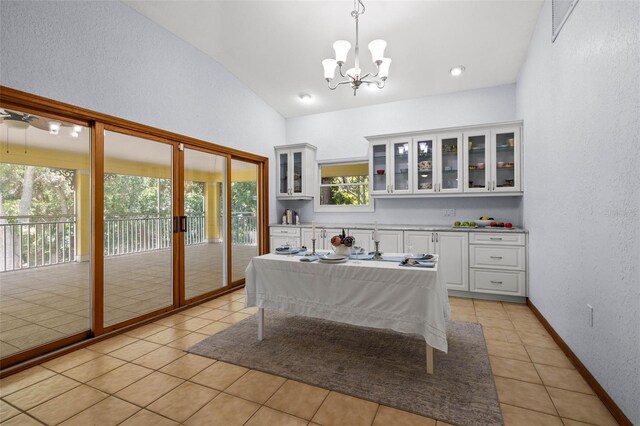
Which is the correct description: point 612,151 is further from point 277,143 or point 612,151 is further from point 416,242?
point 277,143

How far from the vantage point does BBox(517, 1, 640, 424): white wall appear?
1500 mm

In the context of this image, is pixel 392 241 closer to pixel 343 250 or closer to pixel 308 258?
pixel 343 250

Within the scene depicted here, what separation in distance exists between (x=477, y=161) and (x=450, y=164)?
34cm

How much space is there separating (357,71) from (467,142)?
2239 mm

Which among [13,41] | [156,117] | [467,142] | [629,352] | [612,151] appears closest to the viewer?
[629,352]

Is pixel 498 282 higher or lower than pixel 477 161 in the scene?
lower

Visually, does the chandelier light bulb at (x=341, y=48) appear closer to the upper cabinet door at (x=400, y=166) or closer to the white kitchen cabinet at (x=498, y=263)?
the upper cabinet door at (x=400, y=166)

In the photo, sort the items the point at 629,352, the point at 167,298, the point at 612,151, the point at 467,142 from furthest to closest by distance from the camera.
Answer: the point at 467,142 → the point at 167,298 → the point at 612,151 → the point at 629,352

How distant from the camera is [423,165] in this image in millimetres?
4340

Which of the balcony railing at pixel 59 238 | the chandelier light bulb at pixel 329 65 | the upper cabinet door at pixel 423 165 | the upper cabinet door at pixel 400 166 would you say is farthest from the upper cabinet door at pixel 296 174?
the chandelier light bulb at pixel 329 65

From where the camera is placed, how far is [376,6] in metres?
2.97

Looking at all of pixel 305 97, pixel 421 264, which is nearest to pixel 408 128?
pixel 305 97

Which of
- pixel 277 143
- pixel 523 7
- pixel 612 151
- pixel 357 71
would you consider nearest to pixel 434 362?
pixel 612 151

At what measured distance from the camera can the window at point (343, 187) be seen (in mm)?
5148
